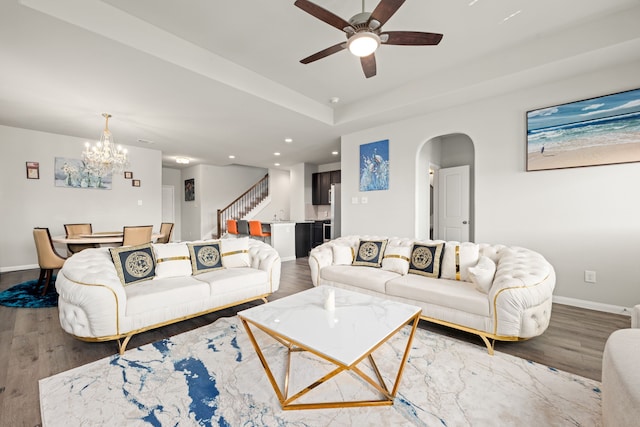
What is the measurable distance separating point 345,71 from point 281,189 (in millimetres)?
6752

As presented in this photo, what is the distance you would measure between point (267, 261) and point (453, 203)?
4015 mm

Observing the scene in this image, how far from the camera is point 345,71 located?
3.61m

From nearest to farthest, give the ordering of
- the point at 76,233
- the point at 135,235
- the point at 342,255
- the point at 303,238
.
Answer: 1. the point at 342,255
2. the point at 135,235
3. the point at 76,233
4. the point at 303,238

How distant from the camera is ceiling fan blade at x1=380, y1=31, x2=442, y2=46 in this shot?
2.16 metres

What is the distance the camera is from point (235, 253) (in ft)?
11.4

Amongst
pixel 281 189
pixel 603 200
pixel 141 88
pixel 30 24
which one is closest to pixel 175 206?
pixel 281 189

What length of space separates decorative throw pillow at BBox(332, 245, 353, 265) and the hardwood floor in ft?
3.99

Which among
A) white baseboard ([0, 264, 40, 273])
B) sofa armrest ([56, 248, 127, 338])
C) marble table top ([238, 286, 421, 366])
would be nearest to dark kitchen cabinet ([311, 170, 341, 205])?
marble table top ([238, 286, 421, 366])

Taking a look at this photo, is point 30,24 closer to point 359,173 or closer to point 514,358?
point 359,173

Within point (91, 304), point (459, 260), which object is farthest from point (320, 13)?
point (91, 304)

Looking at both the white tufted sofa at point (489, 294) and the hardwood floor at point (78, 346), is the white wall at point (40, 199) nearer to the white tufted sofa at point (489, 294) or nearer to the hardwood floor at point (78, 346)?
the hardwood floor at point (78, 346)

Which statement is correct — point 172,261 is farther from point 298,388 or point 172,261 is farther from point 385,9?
point 385,9

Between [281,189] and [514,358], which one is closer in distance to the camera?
[514,358]

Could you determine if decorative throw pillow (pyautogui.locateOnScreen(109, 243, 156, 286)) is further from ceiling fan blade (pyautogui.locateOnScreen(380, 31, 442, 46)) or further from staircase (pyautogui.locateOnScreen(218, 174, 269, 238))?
staircase (pyautogui.locateOnScreen(218, 174, 269, 238))
